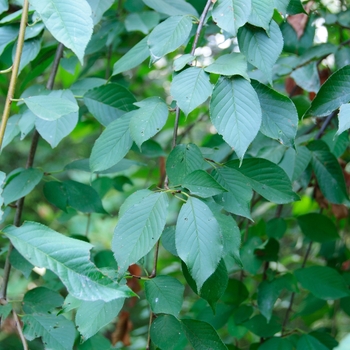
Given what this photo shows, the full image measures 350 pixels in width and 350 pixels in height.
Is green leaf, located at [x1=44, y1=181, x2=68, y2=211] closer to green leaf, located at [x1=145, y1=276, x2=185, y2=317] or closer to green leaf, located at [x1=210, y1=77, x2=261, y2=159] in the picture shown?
green leaf, located at [x1=145, y1=276, x2=185, y2=317]

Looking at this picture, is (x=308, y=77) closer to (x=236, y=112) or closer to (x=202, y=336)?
(x=236, y=112)

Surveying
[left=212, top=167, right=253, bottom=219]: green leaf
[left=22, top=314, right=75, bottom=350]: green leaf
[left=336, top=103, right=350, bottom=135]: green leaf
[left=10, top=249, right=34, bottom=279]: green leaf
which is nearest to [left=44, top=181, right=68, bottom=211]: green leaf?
[left=10, top=249, right=34, bottom=279]: green leaf

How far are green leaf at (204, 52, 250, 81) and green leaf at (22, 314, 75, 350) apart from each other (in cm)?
57

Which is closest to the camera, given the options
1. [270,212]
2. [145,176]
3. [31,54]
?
[31,54]

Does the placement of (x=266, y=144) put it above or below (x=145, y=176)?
above

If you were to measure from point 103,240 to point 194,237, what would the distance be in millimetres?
2289

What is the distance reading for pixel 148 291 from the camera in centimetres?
72

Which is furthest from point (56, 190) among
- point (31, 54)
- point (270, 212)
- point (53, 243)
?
point (270, 212)

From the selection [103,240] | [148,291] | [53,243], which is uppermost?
[53,243]

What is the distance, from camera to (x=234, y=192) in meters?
0.76

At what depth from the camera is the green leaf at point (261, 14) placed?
2.42 feet

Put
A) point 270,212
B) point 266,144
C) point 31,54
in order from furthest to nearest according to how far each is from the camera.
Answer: point 270,212 < point 266,144 < point 31,54

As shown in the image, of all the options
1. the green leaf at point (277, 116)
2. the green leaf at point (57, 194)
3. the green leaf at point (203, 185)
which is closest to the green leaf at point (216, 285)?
the green leaf at point (203, 185)

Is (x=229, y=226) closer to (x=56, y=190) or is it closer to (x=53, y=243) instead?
(x=53, y=243)
